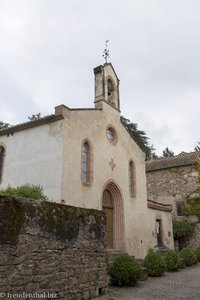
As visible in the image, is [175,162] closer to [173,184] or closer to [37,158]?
[173,184]

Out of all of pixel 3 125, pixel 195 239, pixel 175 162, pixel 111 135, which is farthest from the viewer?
pixel 3 125

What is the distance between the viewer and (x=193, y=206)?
931 inches

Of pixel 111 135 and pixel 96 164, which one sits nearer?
pixel 96 164

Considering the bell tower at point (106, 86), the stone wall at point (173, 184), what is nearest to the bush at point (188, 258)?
the stone wall at point (173, 184)

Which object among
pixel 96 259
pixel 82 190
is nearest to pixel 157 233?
pixel 82 190

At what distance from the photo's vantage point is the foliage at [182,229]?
22.2 m

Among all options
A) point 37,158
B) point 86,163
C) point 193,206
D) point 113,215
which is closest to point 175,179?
point 193,206

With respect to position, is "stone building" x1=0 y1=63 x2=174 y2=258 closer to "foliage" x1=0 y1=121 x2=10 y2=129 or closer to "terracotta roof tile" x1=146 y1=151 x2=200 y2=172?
"terracotta roof tile" x1=146 y1=151 x2=200 y2=172

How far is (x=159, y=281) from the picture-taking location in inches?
442

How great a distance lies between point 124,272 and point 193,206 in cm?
1512

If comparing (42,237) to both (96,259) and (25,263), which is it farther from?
(96,259)

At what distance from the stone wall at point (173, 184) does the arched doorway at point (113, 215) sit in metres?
9.32

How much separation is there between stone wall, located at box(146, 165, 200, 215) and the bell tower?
32.2ft

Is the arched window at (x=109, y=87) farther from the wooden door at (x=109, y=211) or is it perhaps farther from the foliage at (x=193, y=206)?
the foliage at (x=193, y=206)
